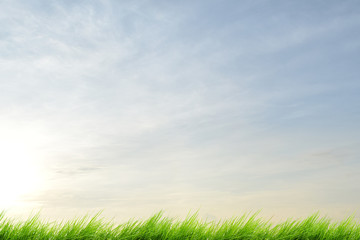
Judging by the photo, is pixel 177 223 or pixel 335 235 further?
pixel 335 235

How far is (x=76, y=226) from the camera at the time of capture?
8383 millimetres

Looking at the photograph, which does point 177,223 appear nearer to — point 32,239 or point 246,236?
point 246,236

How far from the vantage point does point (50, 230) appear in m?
8.29

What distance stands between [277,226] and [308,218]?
1.05 meters

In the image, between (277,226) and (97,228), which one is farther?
(277,226)

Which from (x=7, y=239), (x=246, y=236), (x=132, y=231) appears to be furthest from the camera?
(x=246, y=236)

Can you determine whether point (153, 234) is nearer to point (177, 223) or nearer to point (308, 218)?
point (177, 223)

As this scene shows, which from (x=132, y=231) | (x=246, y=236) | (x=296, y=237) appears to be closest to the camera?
(x=132, y=231)

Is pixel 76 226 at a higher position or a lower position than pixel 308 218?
lower

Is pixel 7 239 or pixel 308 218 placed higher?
pixel 308 218

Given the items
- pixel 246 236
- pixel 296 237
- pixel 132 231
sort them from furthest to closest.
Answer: pixel 296 237 < pixel 246 236 < pixel 132 231

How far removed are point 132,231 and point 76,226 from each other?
1.18m

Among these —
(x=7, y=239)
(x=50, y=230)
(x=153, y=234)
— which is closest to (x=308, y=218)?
(x=153, y=234)

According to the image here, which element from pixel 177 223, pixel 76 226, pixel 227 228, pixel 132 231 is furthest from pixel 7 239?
pixel 227 228
